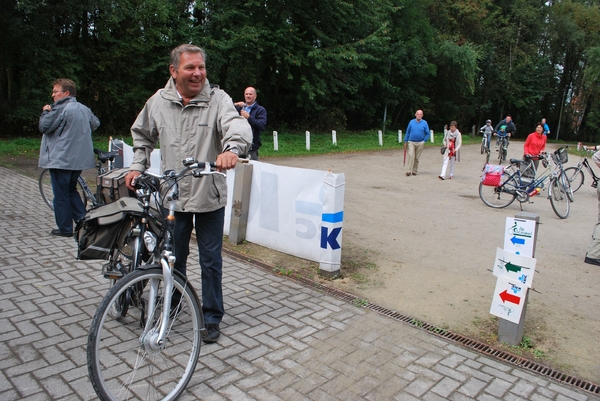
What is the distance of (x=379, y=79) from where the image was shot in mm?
35594

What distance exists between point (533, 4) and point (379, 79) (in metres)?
26.8

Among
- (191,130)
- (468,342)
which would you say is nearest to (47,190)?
(191,130)

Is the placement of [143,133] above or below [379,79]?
below

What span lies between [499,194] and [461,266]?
479cm

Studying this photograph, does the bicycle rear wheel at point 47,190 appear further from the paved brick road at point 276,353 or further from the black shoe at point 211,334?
the black shoe at point 211,334

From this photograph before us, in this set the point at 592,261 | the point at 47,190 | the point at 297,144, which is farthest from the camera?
the point at 297,144

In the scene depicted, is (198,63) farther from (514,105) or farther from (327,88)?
(514,105)

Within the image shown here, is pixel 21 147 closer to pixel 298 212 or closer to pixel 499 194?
pixel 298 212

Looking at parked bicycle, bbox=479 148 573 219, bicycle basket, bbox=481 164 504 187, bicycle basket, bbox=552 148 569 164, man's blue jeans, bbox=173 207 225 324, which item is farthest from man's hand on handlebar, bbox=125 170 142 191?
bicycle basket, bbox=552 148 569 164

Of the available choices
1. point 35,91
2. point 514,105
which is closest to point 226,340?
point 35,91

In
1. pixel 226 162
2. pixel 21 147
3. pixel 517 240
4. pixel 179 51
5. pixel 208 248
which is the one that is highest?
pixel 179 51

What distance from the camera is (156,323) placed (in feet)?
9.43

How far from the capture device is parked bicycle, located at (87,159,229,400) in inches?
107

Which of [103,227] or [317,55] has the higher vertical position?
[317,55]
